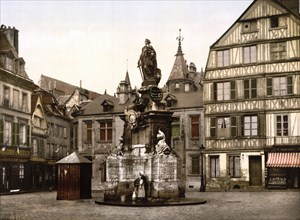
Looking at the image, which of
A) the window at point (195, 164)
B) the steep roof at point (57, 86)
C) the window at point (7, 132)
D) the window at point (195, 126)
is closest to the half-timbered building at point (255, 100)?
the window at point (195, 164)

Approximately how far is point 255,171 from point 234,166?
4.72ft

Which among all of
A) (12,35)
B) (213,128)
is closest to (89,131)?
(12,35)

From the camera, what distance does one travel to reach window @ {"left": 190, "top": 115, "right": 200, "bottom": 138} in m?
36.4

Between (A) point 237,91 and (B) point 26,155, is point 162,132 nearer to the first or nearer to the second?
(A) point 237,91

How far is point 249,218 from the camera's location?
12625 millimetres

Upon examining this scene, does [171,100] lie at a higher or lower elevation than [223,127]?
higher

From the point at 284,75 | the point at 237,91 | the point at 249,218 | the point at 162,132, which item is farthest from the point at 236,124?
the point at 249,218

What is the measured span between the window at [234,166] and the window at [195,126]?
4.60 metres

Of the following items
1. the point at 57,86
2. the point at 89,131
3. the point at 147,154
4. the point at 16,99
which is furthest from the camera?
the point at 57,86

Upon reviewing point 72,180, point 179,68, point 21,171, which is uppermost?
point 179,68

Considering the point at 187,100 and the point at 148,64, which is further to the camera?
the point at 187,100

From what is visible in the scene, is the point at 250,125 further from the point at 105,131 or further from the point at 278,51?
the point at 105,131

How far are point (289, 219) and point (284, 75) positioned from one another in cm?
2040

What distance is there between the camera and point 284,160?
3025 cm
